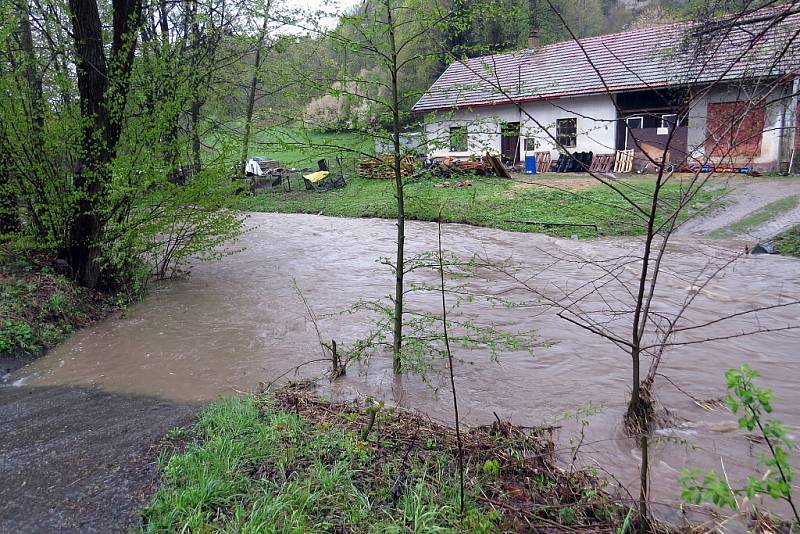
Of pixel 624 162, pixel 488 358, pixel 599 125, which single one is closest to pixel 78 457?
pixel 488 358

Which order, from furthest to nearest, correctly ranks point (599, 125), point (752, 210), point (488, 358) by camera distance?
1. point (599, 125)
2. point (752, 210)
3. point (488, 358)

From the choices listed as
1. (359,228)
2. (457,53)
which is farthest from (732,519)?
(359,228)

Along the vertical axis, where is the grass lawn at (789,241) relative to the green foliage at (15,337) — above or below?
below

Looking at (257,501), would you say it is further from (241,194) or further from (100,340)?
(241,194)

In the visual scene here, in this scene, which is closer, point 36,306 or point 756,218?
point 36,306

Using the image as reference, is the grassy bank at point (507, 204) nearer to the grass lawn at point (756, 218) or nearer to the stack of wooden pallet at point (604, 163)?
the grass lawn at point (756, 218)

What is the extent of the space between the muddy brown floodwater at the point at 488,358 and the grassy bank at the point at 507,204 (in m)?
1.66

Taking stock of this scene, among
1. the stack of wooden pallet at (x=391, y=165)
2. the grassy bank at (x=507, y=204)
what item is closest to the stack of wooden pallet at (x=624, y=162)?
the grassy bank at (x=507, y=204)

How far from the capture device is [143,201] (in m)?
8.94

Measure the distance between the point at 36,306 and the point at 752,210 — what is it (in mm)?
15162

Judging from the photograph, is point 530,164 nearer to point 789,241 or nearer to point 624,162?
point 624,162

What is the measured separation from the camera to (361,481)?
357cm

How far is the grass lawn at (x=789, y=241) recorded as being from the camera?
11.0 meters

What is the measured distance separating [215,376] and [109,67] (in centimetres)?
502
